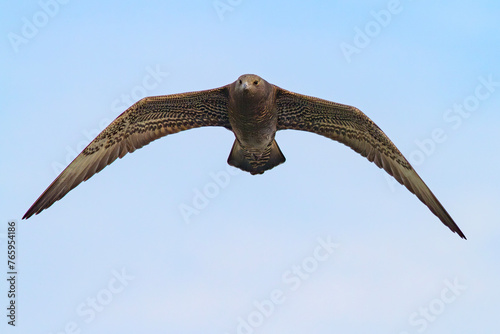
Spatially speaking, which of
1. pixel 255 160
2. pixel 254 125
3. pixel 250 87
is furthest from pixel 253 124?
pixel 255 160

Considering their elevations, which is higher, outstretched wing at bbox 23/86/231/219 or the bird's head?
the bird's head

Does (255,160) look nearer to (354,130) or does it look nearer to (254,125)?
(254,125)

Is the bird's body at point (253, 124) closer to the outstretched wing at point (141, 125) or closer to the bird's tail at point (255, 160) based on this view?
the bird's tail at point (255, 160)

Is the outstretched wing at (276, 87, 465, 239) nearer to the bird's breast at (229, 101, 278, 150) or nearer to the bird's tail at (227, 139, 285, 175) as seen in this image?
the bird's breast at (229, 101, 278, 150)

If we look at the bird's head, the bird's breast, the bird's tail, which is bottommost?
the bird's tail

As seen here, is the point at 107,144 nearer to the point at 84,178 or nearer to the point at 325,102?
the point at 84,178

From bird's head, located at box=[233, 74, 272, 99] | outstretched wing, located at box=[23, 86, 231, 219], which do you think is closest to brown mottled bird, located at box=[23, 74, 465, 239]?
outstretched wing, located at box=[23, 86, 231, 219]

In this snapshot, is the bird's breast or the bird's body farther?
the bird's breast

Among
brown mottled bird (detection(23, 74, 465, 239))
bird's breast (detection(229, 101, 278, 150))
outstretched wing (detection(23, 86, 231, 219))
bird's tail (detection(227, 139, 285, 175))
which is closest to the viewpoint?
bird's breast (detection(229, 101, 278, 150))
